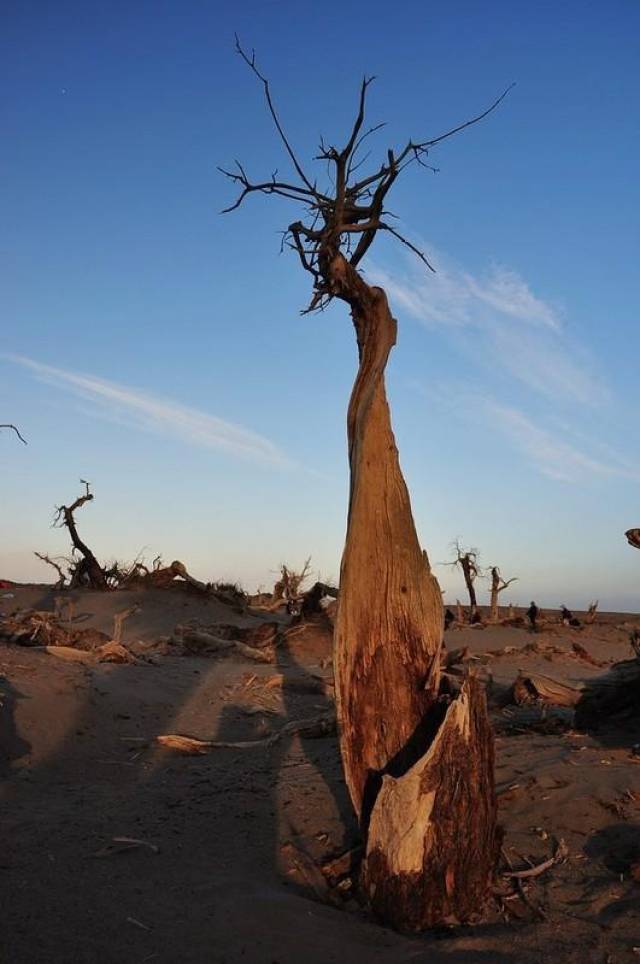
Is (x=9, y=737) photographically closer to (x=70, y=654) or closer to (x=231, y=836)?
(x=231, y=836)

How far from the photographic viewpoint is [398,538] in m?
5.40

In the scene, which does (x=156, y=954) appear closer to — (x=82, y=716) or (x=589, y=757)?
(x=589, y=757)

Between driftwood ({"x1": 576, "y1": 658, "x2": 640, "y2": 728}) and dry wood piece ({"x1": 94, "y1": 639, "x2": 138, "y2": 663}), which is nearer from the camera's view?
driftwood ({"x1": 576, "y1": 658, "x2": 640, "y2": 728})

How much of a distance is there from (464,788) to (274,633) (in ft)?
40.8

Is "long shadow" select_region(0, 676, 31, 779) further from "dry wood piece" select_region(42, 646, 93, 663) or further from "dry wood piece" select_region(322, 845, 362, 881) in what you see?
"dry wood piece" select_region(322, 845, 362, 881)

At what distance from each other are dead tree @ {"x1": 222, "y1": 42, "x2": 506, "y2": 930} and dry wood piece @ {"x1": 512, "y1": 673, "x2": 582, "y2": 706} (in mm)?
3276

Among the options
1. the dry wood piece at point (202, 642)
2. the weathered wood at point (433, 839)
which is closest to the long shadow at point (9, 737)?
the weathered wood at point (433, 839)

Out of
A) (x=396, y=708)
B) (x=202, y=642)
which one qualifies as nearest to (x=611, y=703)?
(x=396, y=708)

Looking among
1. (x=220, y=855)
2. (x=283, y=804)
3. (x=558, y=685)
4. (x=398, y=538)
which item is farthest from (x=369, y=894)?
(x=558, y=685)

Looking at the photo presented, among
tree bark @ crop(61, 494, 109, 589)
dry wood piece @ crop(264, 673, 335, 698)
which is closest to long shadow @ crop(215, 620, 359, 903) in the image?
dry wood piece @ crop(264, 673, 335, 698)

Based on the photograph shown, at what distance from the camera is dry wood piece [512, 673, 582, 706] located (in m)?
7.89

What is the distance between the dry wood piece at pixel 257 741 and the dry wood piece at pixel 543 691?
6.72 ft

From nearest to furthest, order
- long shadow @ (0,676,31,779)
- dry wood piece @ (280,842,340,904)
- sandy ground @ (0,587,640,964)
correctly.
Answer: sandy ground @ (0,587,640,964)
dry wood piece @ (280,842,340,904)
long shadow @ (0,676,31,779)

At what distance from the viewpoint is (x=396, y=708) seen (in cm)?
509
